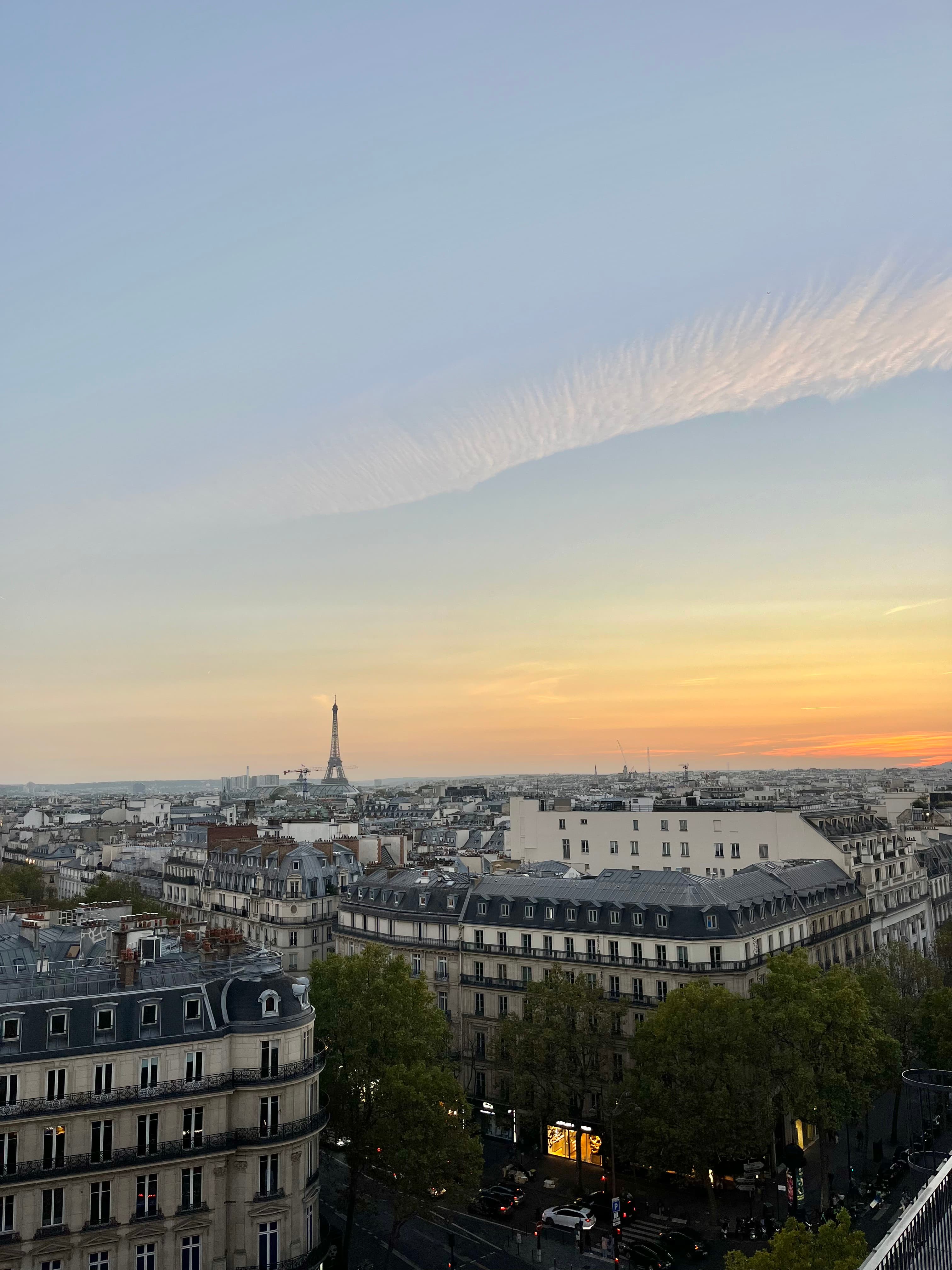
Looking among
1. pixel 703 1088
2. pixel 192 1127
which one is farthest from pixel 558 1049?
pixel 192 1127

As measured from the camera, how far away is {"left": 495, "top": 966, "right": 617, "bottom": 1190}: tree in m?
52.0

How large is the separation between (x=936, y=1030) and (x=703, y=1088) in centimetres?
1968

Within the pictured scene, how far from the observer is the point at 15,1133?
3356cm

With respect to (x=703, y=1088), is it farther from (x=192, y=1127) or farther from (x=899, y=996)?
(x=899, y=996)

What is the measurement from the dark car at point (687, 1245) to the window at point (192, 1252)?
2088 centimetres

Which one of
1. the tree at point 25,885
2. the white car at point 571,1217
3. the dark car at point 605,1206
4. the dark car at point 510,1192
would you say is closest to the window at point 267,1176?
the white car at point 571,1217

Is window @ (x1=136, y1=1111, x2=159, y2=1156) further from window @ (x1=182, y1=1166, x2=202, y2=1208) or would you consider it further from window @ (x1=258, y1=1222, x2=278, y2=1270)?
window @ (x1=258, y1=1222, x2=278, y2=1270)

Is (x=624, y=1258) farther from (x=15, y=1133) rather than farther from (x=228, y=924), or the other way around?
(x=228, y=924)

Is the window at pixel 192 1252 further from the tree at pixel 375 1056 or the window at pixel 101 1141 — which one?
the tree at pixel 375 1056

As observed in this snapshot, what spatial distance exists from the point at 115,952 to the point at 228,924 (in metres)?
49.1

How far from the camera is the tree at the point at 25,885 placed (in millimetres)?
101188

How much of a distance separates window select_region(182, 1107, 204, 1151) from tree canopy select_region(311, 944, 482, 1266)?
8978 millimetres

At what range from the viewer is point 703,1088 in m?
45.4

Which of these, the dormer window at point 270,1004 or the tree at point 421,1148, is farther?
the tree at point 421,1148
